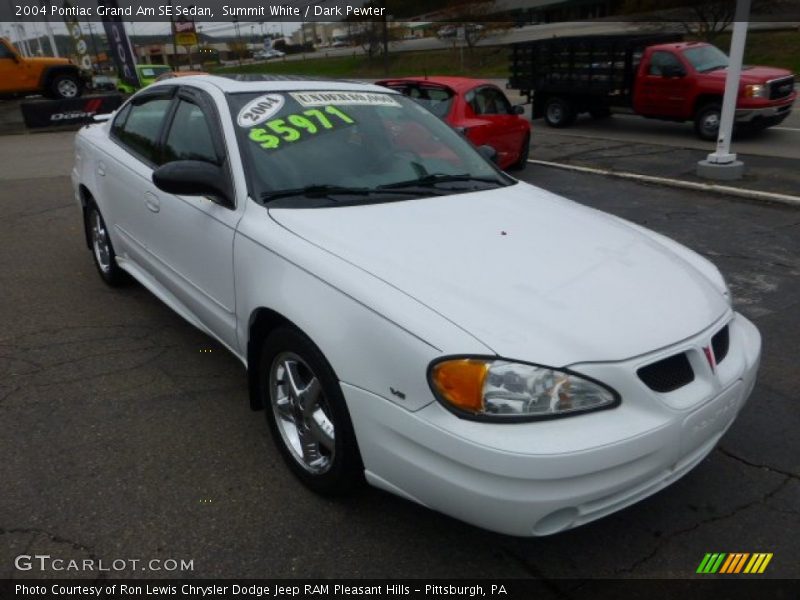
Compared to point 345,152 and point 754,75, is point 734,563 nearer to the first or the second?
point 345,152

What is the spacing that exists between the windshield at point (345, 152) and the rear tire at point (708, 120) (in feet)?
32.6

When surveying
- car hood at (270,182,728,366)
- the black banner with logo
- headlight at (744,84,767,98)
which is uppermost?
car hood at (270,182,728,366)

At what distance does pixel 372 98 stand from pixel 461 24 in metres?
45.2

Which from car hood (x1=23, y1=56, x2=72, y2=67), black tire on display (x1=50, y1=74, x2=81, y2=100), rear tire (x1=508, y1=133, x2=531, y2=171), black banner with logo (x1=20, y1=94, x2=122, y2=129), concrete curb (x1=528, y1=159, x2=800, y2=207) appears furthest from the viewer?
black tire on display (x1=50, y1=74, x2=81, y2=100)

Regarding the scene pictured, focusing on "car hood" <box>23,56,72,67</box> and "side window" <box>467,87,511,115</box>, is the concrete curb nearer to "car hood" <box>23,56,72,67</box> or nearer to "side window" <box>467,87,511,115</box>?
"side window" <box>467,87,511,115</box>

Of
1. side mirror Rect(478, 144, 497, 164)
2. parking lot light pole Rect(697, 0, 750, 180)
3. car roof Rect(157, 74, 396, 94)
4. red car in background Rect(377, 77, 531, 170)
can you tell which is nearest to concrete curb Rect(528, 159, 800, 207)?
parking lot light pole Rect(697, 0, 750, 180)

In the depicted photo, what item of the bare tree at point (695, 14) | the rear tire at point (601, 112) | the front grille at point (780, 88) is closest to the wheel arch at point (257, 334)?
the front grille at point (780, 88)

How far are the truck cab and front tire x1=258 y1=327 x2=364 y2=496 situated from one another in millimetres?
11290

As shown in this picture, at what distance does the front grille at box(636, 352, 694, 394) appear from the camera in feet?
7.26

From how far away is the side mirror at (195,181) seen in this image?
118 inches

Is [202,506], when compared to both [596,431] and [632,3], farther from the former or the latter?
[632,3]

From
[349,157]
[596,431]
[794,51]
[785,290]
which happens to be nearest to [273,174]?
[349,157]

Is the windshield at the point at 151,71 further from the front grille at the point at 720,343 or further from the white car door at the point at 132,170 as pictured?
the front grille at the point at 720,343

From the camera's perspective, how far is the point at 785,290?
4.96m
